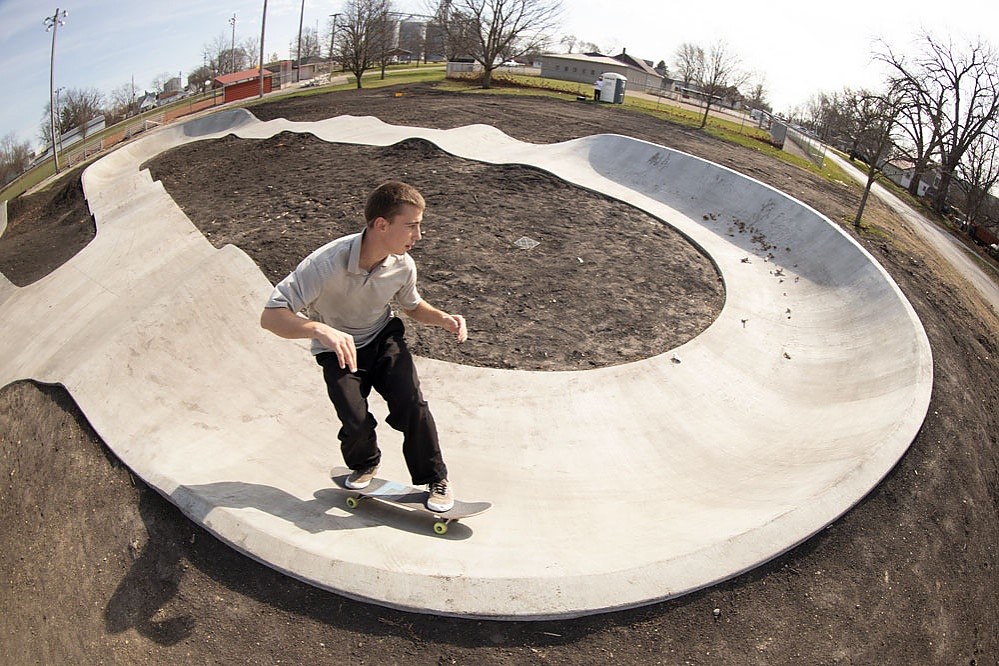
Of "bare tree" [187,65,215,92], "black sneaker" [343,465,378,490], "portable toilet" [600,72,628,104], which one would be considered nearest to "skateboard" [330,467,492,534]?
"black sneaker" [343,465,378,490]

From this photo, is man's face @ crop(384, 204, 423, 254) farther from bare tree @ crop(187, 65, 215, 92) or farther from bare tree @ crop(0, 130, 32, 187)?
bare tree @ crop(187, 65, 215, 92)

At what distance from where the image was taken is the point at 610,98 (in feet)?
94.0

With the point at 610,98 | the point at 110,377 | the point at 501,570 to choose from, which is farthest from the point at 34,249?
the point at 610,98

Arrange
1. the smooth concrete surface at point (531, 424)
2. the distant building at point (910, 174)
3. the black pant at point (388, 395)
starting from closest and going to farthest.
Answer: the black pant at point (388, 395), the smooth concrete surface at point (531, 424), the distant building at point (910, 174)

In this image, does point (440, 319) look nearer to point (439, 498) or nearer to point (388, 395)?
point (388, 395)

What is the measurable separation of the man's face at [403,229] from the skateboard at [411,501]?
194cm

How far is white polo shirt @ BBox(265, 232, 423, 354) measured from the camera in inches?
144

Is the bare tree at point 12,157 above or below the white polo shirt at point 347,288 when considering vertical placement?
below

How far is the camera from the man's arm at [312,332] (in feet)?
10.9

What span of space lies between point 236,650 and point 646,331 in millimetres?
7141

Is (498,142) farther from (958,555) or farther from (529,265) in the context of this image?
(958,555)

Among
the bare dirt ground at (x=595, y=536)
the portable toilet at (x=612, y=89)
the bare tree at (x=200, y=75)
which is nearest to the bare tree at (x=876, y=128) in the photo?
the bare dirt ground at (x=595, y=536)

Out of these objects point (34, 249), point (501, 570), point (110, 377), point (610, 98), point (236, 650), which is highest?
point (610, 98)

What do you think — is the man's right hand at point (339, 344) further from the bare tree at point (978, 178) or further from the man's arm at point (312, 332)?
the bare tree at point (978, 178)
